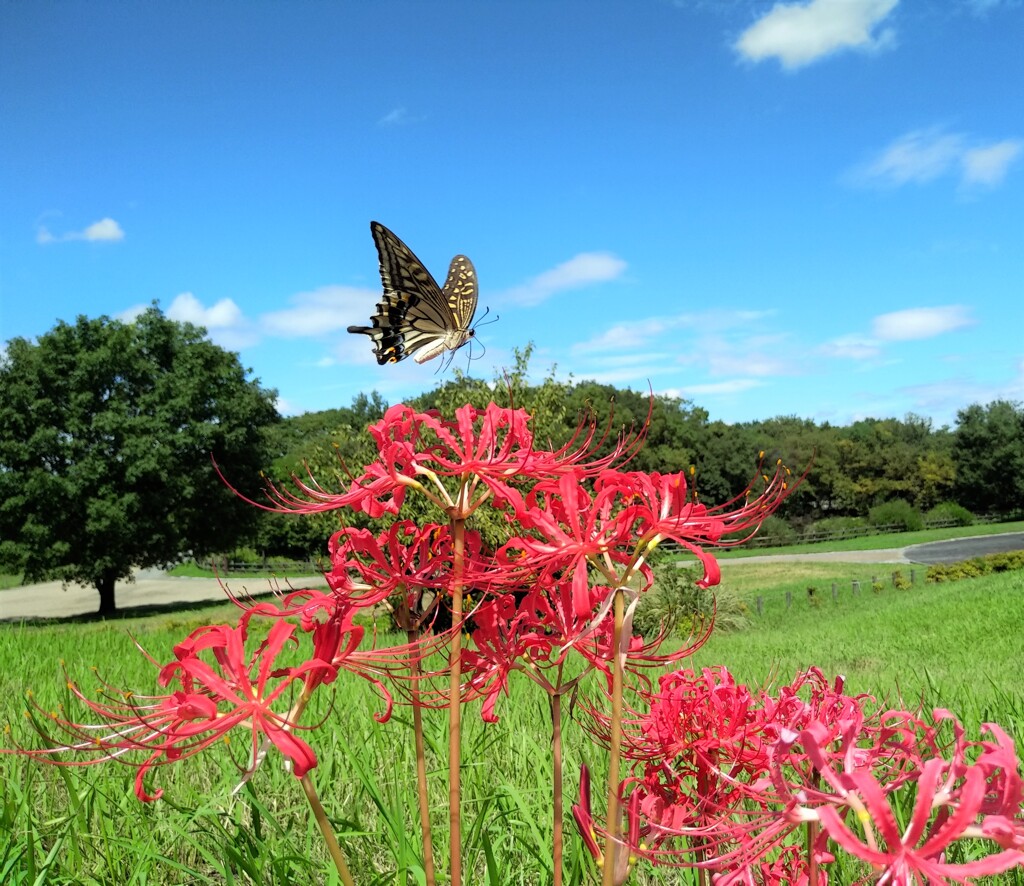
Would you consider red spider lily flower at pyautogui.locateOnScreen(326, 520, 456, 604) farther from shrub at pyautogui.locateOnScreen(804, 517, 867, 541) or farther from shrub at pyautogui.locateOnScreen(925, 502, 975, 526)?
shrub at pyautogui.locateOnScreen(925, 502, 975, 526)

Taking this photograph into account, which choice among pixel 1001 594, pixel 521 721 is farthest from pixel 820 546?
pixel 521 721

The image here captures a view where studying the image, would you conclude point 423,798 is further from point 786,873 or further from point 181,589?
point 181,589

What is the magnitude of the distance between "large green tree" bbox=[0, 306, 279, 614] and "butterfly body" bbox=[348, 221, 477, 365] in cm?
2032

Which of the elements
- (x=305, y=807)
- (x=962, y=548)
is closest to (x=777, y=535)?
(x=962, y=548)

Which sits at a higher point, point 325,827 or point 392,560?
point 392,560

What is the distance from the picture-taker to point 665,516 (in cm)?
121

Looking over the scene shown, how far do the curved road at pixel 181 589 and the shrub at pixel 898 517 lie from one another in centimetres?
682

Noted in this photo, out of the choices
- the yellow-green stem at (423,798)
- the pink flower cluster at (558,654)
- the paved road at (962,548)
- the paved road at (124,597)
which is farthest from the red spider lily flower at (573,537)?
the paved road at (962,548)

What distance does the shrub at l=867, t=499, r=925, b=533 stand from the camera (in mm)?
45281

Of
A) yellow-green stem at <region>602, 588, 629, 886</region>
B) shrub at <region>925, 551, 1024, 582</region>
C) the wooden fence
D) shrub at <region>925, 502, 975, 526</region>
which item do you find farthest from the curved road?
yellow-green stem at <region>602, 588, 629, 886</region>

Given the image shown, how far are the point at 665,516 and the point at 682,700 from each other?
1.37 feet

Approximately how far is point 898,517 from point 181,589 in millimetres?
37608

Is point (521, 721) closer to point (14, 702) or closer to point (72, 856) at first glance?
point (72, 856)

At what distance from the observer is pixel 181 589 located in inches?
1371
